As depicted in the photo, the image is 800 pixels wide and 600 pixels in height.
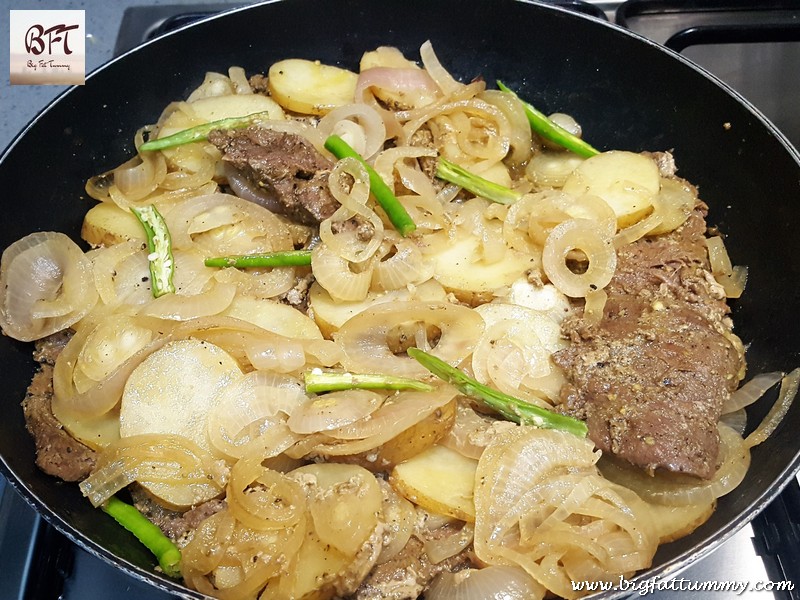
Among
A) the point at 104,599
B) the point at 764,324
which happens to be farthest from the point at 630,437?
the point at 104,599

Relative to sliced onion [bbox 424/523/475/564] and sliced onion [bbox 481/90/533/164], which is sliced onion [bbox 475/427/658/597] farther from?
sliced onion [bbox 481/90/533/164]

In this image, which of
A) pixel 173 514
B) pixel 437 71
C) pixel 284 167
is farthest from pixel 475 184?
pixel 173 514

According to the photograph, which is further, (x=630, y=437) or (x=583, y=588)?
(x=630, y=437)

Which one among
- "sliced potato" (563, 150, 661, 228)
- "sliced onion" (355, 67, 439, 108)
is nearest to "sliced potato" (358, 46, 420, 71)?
"sliced onion" (355, 67, 439, 108)

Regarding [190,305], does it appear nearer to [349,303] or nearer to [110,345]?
[110,345]

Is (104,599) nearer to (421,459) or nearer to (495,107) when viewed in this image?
(421,459)

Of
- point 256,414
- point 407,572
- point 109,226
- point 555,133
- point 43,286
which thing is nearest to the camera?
point 407,572
